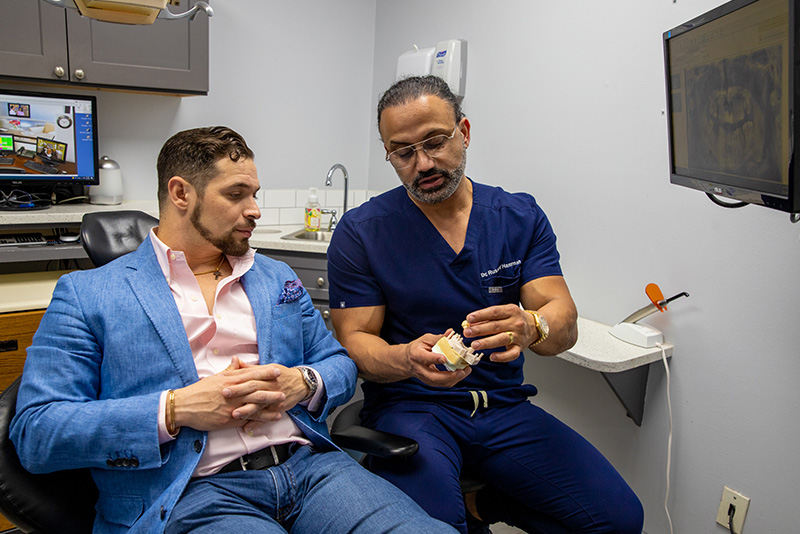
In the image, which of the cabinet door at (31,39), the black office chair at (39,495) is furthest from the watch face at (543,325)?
the cabinet door at (31,39)

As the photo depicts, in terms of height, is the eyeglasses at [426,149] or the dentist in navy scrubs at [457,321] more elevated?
the eyeglasses at [426,149]

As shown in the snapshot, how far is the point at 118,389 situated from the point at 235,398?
245 millimetres

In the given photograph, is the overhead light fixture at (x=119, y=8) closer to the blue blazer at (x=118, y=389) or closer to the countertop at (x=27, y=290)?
the blue blazer at (x=118, y=389)

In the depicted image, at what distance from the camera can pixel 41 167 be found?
2590mm

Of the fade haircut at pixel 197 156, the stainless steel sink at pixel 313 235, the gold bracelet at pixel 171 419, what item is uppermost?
the fade haircut at pixel 197 156

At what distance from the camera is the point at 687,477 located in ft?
6.57

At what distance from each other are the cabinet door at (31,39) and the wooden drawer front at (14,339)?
102cm

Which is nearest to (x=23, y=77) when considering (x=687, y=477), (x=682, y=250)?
(x=682, y=250)

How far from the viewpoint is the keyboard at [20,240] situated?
91.9 inches

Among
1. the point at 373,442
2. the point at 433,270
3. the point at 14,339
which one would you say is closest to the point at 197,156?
the point at 433,270

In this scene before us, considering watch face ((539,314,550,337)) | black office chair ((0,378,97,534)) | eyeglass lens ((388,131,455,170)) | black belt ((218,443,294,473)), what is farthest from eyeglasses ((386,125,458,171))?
black office chair ((0,378,97,534))

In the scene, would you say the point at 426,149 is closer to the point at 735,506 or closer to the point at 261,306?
the point at 261,306

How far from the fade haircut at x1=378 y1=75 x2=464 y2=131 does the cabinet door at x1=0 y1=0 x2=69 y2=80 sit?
63.4 inches

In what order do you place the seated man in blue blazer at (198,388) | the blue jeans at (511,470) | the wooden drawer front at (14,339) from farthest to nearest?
the wooden drawer front at (14,339) < the blue jeans at (511,470) < the seated man in blue blazer at (198,388)
